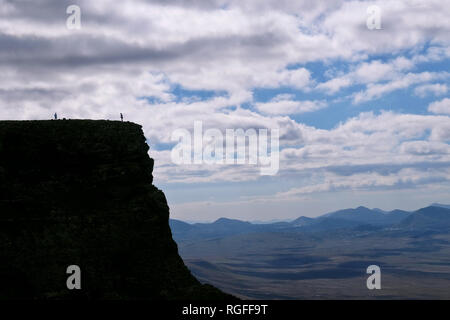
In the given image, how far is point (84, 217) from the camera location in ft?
294

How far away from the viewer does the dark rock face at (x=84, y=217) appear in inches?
3324

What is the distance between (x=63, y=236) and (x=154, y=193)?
A: 19.7 m

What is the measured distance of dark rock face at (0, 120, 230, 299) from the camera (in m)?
84.4

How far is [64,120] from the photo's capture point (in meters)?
91.8
